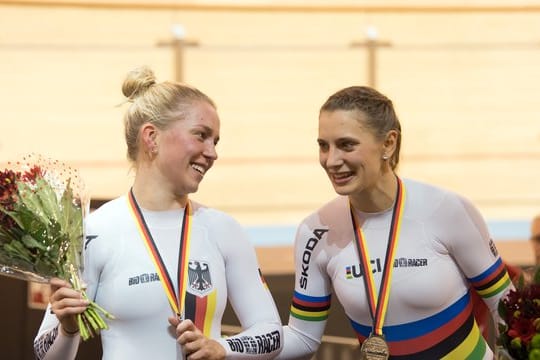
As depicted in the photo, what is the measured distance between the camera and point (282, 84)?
24.0 ft

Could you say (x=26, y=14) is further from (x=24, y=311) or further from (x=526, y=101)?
(x=526, y=101)

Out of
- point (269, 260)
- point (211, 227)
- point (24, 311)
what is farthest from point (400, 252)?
point (269, 260)

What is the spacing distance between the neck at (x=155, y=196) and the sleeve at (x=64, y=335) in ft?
0.62

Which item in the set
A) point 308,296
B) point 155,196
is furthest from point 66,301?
point 308,296

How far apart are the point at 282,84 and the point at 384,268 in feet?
13.6

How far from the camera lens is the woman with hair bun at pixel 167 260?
2.90 m

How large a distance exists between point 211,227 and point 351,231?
548 millimetres

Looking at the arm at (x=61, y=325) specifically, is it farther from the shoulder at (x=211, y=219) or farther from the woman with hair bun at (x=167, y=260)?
the shoulder at (x=211, y=219)

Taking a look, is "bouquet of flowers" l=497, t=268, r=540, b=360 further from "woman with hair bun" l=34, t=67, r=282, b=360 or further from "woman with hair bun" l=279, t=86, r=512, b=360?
"woman with hair bun" l=34, t=67, r=282, b=360

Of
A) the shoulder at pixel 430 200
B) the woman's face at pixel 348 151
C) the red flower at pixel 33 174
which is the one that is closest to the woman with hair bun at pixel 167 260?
the red flower at pixel 33 174

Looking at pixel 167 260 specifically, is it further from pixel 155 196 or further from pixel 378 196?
pixel 378 196

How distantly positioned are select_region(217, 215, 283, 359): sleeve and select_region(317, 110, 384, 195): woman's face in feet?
1.23

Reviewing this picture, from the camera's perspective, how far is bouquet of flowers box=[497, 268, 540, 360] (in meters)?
2.44

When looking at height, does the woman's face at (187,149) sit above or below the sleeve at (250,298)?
above
